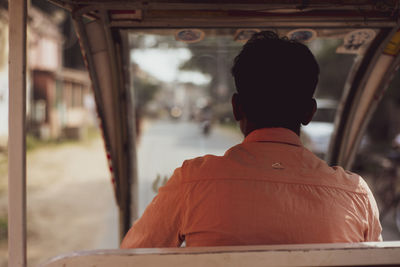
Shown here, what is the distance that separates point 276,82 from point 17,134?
846 millimetres

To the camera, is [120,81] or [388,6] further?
[120,81]

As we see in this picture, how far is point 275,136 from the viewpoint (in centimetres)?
120

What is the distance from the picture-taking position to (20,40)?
123cm

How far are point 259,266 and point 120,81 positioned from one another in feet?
5.01

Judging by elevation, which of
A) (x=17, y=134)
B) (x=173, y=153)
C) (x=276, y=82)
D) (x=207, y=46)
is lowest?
(x=173, y=153)

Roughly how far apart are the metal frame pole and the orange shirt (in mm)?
362

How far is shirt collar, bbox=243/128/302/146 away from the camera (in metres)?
1.20

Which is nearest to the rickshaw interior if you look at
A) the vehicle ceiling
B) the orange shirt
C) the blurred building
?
the vehicle ceiling

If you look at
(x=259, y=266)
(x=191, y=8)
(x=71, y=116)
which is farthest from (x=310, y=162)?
(x=71, y=116)

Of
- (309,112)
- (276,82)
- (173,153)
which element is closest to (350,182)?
(309,112)

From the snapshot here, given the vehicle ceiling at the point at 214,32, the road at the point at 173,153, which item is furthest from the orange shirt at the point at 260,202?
the vehicle ceiling at the point at 214,32

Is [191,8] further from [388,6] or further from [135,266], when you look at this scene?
[135,266]

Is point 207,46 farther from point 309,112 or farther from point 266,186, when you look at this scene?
point 266,186

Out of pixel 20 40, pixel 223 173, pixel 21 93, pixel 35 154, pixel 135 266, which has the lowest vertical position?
pixel 35 154
